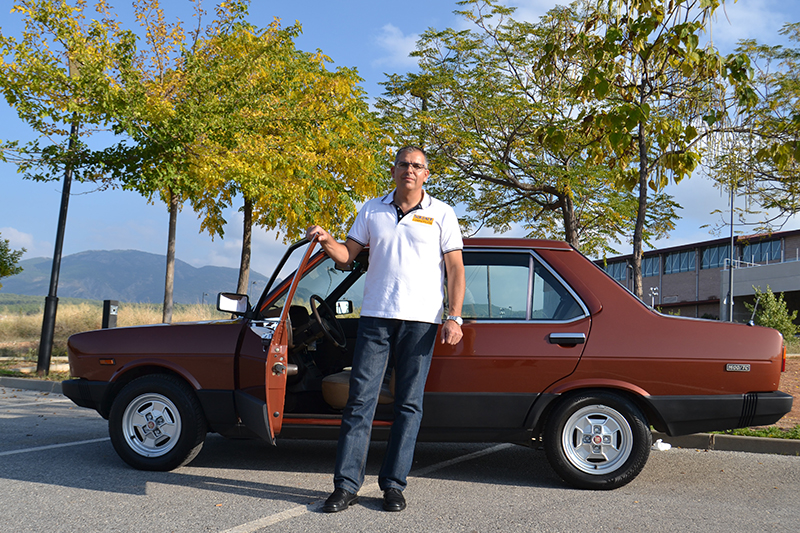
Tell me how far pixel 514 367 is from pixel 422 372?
75cm

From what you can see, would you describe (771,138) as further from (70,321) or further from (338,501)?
(70,321)

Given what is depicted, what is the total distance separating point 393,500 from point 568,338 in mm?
1591

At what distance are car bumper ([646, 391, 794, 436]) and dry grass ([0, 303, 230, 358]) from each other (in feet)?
50.5

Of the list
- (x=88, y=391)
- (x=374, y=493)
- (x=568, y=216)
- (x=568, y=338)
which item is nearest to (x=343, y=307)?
(x=374, y=493)

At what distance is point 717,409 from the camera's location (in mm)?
4535

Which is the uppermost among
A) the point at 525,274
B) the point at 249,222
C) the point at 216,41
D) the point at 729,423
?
the point at 216,41

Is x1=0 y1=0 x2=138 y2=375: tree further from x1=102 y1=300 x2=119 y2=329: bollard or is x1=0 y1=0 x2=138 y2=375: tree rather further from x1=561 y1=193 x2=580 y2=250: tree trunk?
x1=561 y1=193 x2=580 y2=250: tree trunk

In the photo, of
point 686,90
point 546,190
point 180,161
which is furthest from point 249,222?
point 686,90

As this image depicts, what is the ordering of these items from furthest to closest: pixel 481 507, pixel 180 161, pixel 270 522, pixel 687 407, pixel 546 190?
pixel 546 190 < pixel 180 161 < pixel 687 407 < pixel 481 507 < pixel 270 522

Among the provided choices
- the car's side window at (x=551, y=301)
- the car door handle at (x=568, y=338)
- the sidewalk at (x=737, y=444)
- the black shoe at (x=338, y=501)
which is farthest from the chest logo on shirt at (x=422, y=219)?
the sidewalk at (x=737, y=444)

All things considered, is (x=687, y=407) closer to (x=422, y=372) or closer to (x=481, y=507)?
(x=481, y=507)

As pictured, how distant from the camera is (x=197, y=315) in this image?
70.3 ft

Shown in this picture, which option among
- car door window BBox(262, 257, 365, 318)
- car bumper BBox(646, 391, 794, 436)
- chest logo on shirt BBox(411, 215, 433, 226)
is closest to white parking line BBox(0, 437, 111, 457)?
car door window BBox(262, 257, 365, 318)

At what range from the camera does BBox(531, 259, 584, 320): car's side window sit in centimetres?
469
